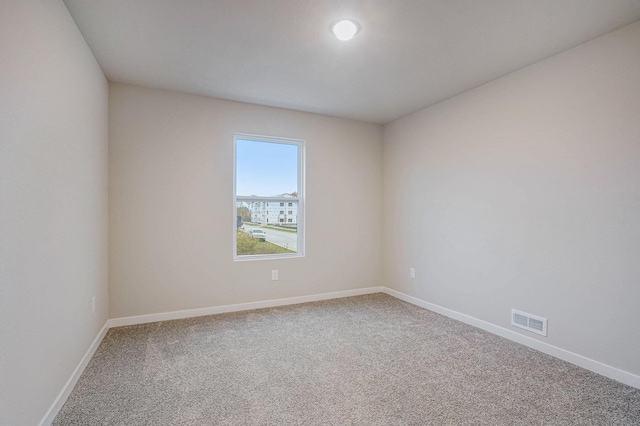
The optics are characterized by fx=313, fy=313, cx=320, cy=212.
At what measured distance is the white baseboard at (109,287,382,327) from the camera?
3234 millimetres

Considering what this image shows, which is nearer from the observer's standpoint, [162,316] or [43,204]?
[43,204]

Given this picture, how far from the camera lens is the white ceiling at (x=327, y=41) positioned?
1998mm

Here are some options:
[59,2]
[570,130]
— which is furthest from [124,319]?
[570,130]

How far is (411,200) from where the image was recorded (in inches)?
162

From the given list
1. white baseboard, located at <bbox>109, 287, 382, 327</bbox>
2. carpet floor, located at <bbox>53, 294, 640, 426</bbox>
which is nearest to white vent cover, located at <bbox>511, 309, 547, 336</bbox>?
carpet floor, located at <bbox>53, 294, 640, 426</bbox>

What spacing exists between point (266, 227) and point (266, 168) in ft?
2.46

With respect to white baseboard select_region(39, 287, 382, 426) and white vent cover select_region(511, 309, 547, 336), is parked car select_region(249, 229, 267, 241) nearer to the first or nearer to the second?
white baseboard select_region(39, 287, 382, 426)

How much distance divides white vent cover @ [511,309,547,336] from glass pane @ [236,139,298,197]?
2.77 m

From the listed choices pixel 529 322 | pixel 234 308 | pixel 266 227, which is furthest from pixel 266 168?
pixel 529 322

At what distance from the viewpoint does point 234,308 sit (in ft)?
12.1

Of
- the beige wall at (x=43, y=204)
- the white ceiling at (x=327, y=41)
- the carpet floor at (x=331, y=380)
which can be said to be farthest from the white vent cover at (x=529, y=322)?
the beige wall at (x=43, y=204)

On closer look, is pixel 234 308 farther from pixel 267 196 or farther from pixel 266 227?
pixel 267 196

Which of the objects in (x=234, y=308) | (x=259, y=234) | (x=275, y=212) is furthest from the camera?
(x=275, y=212)

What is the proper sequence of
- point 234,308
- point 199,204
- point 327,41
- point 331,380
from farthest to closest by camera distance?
point 234,308 < point 199,204 < point 327,41 < point 331,380
